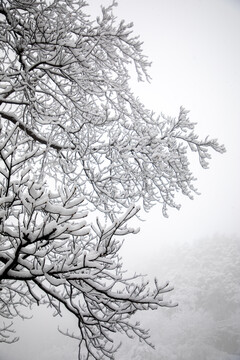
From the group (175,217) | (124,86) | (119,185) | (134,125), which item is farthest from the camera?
(175,217)

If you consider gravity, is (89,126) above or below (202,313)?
below

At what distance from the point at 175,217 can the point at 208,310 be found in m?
38.0

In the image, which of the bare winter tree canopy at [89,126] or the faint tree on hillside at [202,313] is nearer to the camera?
the bare winter tree canopy at [89,126]

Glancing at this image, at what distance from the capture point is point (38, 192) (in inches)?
48.0

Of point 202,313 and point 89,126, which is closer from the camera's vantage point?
point 89,126

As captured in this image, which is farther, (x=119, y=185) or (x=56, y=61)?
(x=119, y=185)

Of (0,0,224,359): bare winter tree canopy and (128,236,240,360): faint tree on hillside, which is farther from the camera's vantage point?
(128,236,240,360): faint tree on hillside

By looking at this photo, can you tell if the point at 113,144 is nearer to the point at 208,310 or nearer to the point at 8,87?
the point at 8,87

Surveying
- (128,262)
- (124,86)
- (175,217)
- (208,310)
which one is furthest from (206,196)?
(124,86)

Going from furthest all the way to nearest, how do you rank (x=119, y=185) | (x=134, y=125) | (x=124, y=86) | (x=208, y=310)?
1. (x=208, y=310)
2. (x=124, y=86)
3. (x=119, y=185)
4. (x=134, y=125)

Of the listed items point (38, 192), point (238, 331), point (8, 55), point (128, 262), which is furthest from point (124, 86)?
point (128, 262)

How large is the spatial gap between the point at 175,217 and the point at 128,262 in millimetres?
24735

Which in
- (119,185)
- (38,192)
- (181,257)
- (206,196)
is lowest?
(38,192)

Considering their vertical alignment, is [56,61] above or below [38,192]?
above
